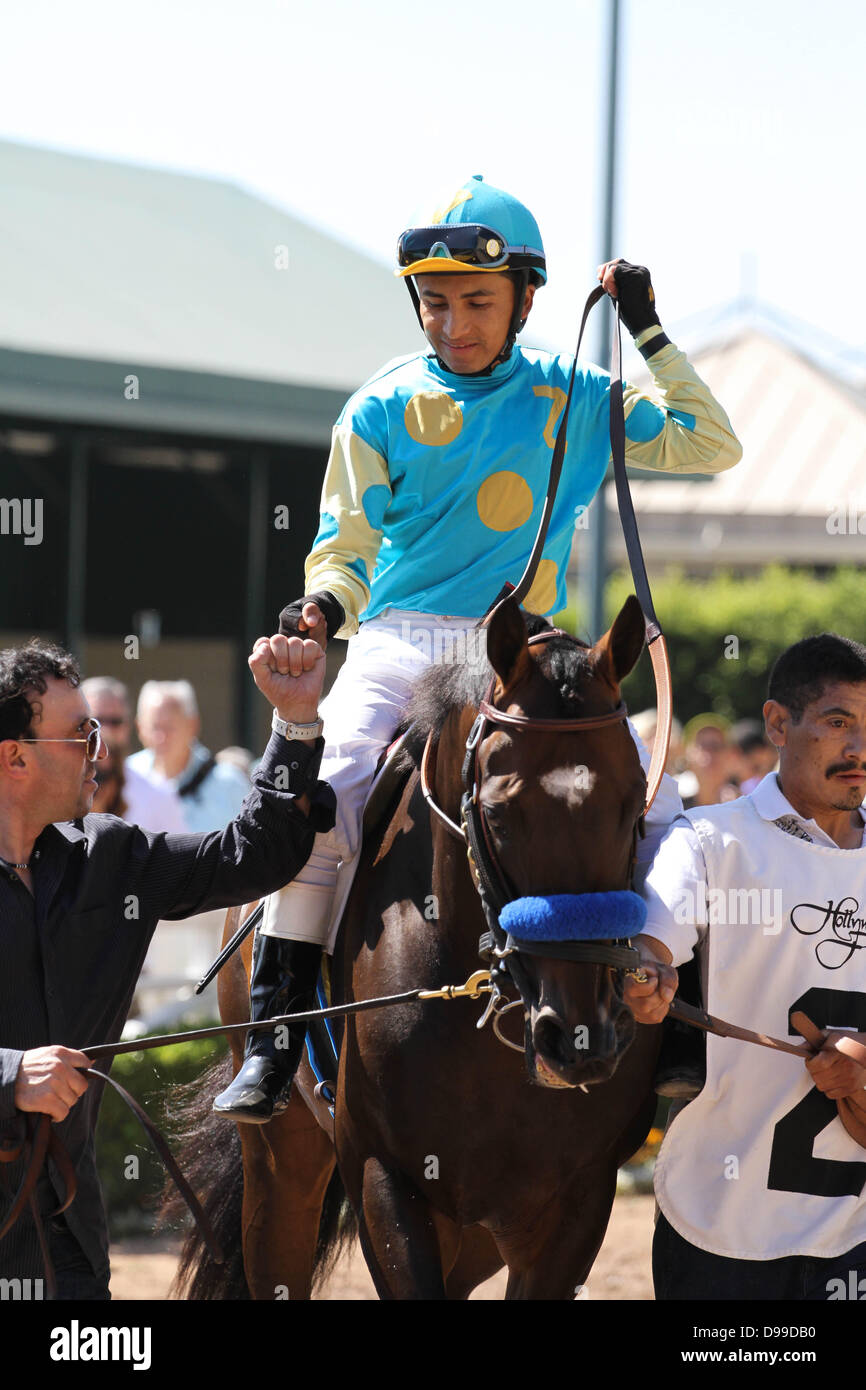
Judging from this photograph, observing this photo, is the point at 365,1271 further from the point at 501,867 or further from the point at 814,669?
the point at 501,867

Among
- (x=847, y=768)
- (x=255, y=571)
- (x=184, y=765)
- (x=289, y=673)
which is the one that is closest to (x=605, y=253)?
(x=184, y=765)

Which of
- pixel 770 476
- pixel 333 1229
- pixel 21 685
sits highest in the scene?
pixel 770 476

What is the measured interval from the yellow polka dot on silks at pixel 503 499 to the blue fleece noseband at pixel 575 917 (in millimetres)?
1161

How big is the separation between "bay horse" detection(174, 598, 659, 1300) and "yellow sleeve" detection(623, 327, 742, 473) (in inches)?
32.4

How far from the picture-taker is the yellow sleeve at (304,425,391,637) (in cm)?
346

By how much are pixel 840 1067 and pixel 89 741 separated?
156 centimetres

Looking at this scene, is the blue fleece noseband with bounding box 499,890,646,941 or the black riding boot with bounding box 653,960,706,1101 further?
the black riding boot with bounding box 653,960,706,1101

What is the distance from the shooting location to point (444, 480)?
356 centimetres

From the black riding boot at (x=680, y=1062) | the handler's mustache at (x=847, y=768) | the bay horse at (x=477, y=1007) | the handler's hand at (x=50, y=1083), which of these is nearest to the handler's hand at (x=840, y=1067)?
the black riding boot at (x=680, y=1062)

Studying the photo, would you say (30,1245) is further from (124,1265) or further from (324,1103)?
(124,1265)

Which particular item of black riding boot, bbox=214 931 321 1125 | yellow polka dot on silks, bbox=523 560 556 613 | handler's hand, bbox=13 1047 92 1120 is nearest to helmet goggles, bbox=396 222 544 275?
yellow polka dot on silks, bbox=523 560 556 613

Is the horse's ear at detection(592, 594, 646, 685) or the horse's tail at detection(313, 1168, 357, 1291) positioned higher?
the horse's ear at detection(592, 594, 646, 685)

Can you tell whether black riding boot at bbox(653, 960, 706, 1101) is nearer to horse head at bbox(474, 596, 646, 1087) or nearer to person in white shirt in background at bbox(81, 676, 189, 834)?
horse head at bbox(474, 596, 646, 1087)
